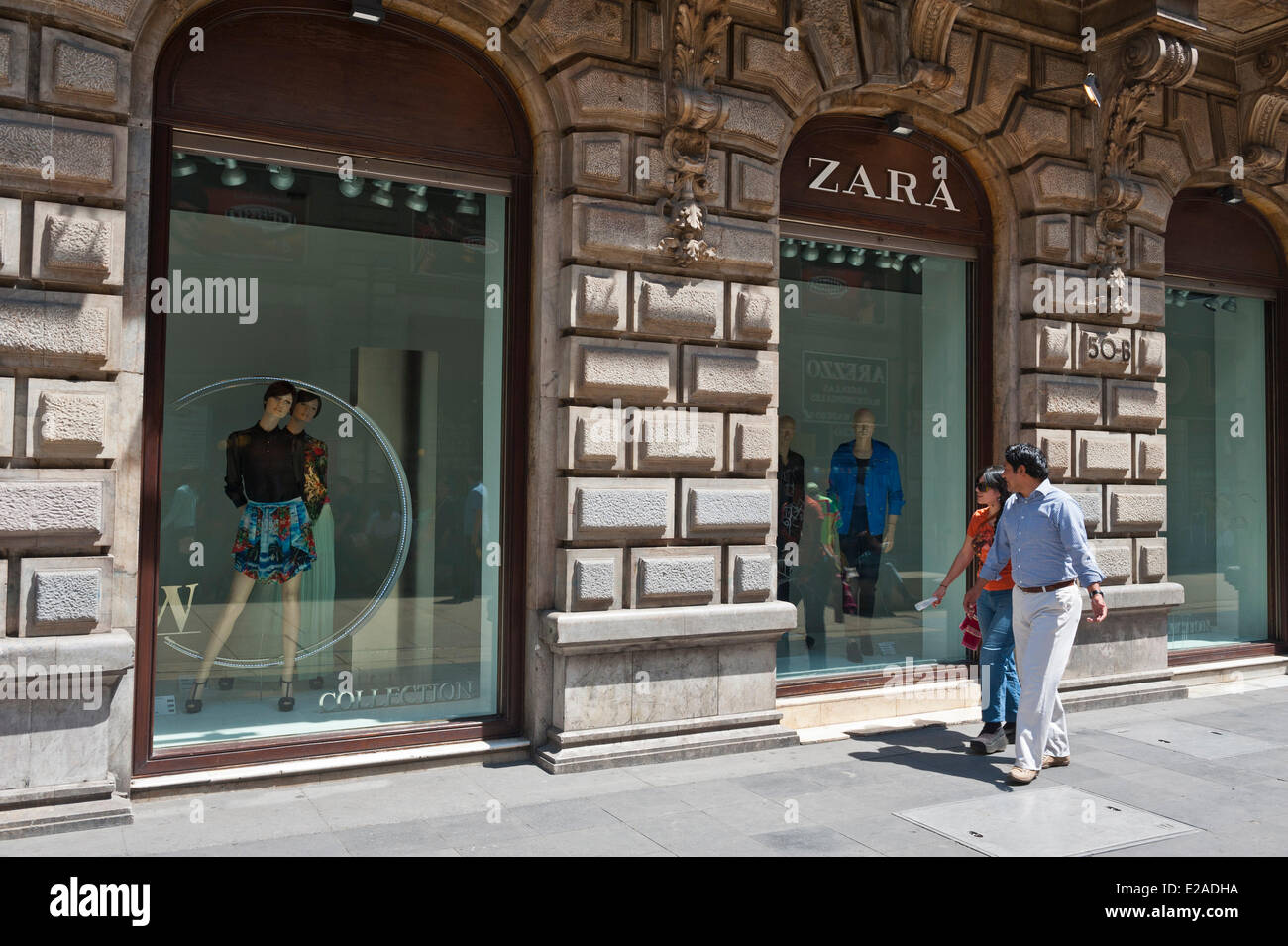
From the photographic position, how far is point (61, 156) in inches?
228

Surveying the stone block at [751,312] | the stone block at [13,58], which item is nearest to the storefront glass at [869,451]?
the stone block at [751,312]

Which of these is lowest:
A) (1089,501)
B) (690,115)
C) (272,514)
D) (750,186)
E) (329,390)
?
(272,514)

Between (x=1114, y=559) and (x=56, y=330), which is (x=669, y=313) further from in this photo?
(x=1114, y=559)

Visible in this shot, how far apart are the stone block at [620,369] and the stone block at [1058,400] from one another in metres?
3.61

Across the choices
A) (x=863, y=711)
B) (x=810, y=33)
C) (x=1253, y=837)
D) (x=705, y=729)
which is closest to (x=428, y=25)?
(x=810, y=33)

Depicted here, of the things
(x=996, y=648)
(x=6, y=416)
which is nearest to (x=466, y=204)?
(x=6, y=416)

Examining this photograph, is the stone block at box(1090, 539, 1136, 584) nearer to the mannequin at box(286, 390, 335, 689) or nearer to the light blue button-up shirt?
the light blue button-up shirt

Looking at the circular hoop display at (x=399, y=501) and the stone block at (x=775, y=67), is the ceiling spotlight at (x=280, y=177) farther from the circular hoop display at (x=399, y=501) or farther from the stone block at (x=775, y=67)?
the stone block at (x=775, y=67)

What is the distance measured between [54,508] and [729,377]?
4271 mm

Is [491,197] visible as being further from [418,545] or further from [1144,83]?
[1144,83]

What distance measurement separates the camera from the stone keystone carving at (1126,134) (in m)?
9.19

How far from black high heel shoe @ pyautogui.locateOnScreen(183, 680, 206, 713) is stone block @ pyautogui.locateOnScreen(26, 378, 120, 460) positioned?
159cm

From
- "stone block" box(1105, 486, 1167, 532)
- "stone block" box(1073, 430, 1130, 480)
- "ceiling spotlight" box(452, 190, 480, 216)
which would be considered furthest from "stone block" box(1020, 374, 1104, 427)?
"ceiling spotlight" box(452, 190, 480, 216)

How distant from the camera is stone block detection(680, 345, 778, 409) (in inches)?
296
